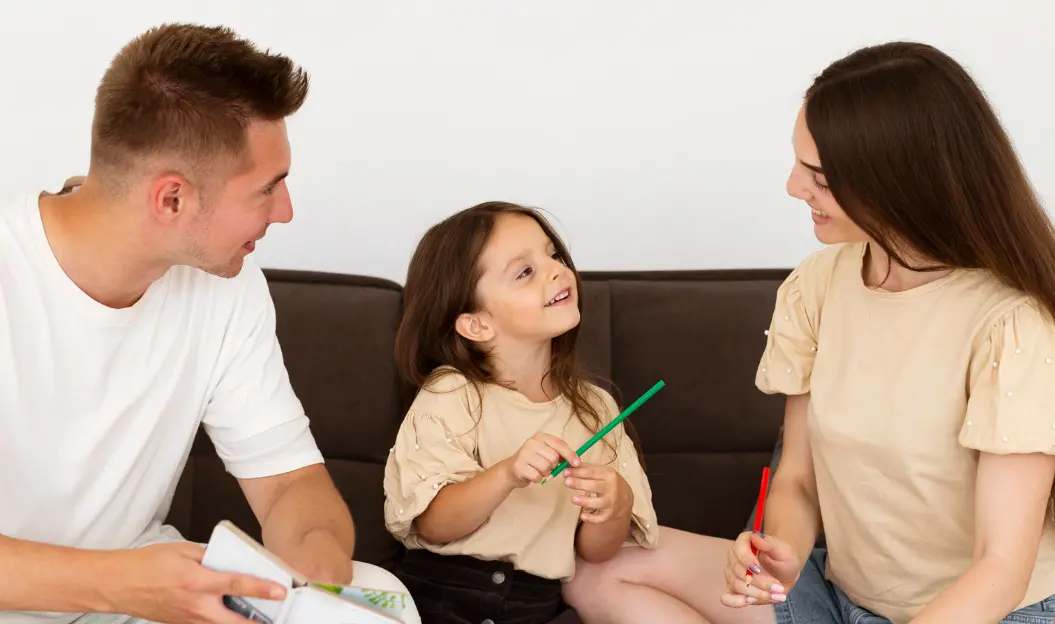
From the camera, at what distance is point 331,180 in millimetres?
2592

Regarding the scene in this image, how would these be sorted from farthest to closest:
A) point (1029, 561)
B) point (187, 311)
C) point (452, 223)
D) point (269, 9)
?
point (269, 9), point (452, 223), point (187, 311), point (1029, 561)

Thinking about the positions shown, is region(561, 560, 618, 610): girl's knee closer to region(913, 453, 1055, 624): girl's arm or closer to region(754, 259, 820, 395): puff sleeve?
region(754, 259, 820, 395): puff sleeve

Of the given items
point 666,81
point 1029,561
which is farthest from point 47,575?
point 666,81

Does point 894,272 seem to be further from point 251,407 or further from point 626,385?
point 251,407

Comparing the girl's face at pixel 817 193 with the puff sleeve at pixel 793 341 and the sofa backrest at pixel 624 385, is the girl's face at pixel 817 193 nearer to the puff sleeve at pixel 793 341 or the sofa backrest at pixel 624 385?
the puff sleeve at pixel 793 341

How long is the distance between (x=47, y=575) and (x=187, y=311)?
0.50 metres

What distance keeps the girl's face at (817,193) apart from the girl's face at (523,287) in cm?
46

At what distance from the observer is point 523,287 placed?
6.47ft

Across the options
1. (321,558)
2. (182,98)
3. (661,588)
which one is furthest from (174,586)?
(661,588)

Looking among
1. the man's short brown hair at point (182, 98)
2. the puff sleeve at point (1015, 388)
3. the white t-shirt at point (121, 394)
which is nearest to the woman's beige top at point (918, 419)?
the puff sleeve at point (1015, 388)

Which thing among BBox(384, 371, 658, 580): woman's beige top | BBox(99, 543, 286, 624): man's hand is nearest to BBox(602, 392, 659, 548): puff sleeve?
BBox(384, 371, 658, 580): woman's beige top

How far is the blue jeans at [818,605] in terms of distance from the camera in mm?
1747

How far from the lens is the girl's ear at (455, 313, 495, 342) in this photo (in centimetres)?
201

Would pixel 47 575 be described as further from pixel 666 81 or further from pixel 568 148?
pixel 666 81
